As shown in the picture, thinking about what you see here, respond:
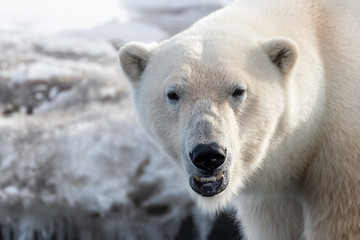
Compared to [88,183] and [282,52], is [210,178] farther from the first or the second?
[88,183]

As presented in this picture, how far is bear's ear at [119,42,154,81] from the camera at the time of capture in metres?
2.50

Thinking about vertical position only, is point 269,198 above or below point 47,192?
above

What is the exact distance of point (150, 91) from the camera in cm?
241

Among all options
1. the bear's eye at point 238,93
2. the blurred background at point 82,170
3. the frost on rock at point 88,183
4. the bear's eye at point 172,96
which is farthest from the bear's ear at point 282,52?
the frost on rock at point 88,183

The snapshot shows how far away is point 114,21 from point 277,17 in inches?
169

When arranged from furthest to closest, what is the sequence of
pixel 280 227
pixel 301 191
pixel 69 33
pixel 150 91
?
pixel 69 33
pixel 280 227
pixel 301 191
pixel 150 91

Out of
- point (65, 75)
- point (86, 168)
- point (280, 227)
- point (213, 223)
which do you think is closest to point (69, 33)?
point (65, 75)

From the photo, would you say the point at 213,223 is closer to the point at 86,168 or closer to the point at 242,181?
the point at 86,168

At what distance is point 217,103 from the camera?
85.7 inches

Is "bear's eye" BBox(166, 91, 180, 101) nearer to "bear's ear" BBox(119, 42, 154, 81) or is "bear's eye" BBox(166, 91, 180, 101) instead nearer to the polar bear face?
the polar bear face

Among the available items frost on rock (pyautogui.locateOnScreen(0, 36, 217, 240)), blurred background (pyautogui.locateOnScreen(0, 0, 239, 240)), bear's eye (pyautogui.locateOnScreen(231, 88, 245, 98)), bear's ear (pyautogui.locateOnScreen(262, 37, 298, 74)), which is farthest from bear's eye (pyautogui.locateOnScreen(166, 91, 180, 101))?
frost on rock (pyautogui.locateOnScreen(0, 36, 217, 240))

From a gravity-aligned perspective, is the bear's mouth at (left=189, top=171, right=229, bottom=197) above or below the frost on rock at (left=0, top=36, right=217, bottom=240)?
above

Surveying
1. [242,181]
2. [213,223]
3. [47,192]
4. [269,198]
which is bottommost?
[213,223]

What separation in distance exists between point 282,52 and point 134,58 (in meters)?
0.62
